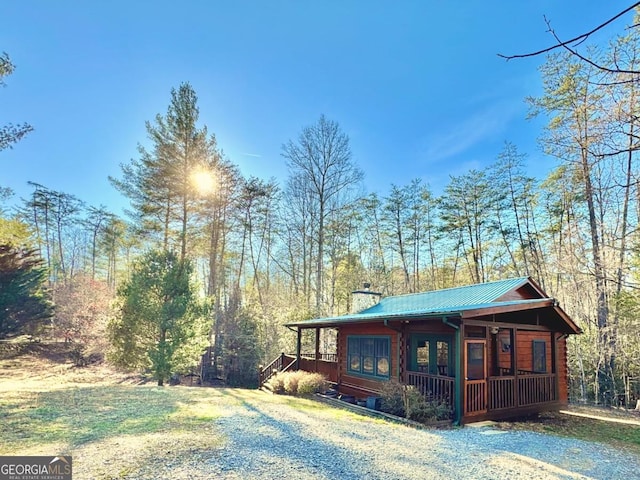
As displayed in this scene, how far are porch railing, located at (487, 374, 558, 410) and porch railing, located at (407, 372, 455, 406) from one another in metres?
0.89

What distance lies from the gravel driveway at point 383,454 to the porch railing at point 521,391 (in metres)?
1.21

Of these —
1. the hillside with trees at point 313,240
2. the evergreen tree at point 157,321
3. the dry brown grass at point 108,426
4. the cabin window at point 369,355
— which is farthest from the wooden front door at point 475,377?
the evergreen tree at point 157,321

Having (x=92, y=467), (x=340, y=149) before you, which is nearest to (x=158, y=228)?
(x=340, y=149)

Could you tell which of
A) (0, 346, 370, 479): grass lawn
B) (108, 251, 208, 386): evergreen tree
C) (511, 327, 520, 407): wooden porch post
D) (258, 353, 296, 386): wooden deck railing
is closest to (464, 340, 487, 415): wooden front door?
(511, 327, 520, 407): wooden porch post

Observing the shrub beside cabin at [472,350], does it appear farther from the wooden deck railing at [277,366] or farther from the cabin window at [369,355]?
the wooden deck railing at [277,366]

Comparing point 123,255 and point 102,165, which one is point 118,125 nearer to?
point 102,165

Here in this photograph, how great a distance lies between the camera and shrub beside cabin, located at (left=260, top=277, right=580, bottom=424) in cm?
782

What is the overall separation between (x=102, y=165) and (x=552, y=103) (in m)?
19.7

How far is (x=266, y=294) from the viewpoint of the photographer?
2403 centimetres

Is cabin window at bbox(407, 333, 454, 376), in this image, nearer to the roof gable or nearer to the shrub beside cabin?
the shrub beside cabin

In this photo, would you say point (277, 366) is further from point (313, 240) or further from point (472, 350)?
point (472, 350)

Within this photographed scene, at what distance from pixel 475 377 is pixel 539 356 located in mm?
2739

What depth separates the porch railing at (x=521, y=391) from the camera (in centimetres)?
815

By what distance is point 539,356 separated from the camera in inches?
392
